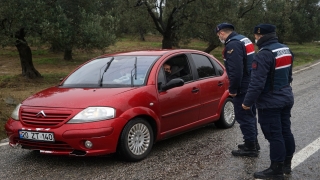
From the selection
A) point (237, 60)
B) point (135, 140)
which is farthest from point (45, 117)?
point (237, 60)

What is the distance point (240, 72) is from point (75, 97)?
223 centimetres

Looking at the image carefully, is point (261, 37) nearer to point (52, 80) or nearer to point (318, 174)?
point (318, 174)

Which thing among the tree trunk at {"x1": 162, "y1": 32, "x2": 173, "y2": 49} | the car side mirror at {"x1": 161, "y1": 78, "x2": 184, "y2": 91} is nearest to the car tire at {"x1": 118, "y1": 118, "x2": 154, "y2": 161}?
the car side mirror at {"x1": 161, "y1": 78, "x2": 184, "y2": 91}

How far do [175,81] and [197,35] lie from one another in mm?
17601

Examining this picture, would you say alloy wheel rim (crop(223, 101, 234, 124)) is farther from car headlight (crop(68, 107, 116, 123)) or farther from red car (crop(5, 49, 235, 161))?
car headlight (crop(68, 107, 116, 123))

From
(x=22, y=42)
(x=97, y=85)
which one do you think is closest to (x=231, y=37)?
(x=97, y=85)

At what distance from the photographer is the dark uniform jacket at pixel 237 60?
17.3 ft

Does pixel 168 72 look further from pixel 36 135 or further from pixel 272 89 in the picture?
pixel 36 135

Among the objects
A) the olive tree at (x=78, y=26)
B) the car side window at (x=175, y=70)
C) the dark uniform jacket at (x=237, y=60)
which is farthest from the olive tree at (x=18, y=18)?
the dark uniform jacket at (x=237, y=60)

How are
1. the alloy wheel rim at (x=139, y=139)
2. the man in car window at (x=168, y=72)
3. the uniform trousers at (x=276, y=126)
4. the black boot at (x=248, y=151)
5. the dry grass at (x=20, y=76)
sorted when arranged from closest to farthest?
the uniform trousers at (x=276, y=126) → the alloy wheel rim at (x=139, y=139) → the black boot at (x=248, y=151) → the man in car window at (x=168, y=72) → the dry grass at (x=20, y=76)

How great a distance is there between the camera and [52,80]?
16.9 meters

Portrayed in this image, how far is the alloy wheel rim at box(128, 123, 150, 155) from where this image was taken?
5.25 m

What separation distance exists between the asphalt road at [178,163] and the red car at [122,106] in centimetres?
25

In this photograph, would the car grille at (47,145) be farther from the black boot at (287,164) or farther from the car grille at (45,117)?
the black boot at (287,164)
